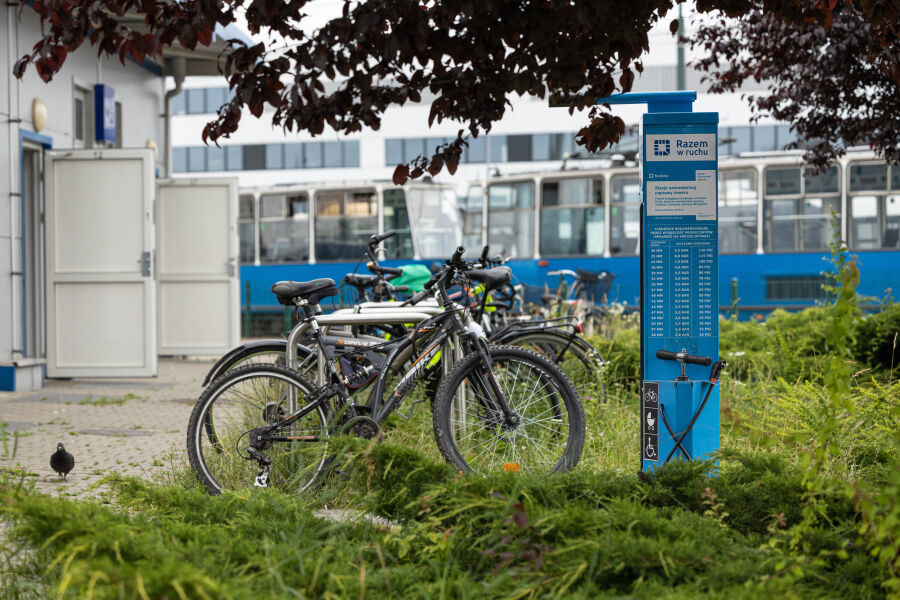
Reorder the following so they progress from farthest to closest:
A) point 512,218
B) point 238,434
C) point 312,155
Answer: point 312,155 < point 512,218 < point 238,434

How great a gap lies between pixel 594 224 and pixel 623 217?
0.56 m

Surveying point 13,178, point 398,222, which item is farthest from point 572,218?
point 13,178

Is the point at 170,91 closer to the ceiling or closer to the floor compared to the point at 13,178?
closer to the ceiling

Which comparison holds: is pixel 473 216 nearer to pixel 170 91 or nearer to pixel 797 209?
pixel 797 209

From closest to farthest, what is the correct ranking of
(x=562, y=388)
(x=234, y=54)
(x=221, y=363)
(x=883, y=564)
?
(x=883, y=564) → (x=234, y=54) → (x=562, y=388) → (x=221, y=363)

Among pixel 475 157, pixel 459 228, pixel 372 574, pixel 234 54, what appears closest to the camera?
pixel 372 574

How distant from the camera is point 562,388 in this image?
4.65m

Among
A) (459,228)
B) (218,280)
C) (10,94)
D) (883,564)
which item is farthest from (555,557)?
(459,228)

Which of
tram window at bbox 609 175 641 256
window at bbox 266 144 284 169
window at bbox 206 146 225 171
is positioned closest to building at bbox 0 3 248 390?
tram window at bbox 609 175 641 256

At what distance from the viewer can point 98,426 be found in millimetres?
8148

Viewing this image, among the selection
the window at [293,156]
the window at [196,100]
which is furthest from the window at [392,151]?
the window at [196,100]

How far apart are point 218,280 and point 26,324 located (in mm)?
3573

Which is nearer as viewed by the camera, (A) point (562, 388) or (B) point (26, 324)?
(A) point (562, 388)

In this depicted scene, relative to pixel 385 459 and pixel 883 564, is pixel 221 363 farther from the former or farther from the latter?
pixel 883 564
